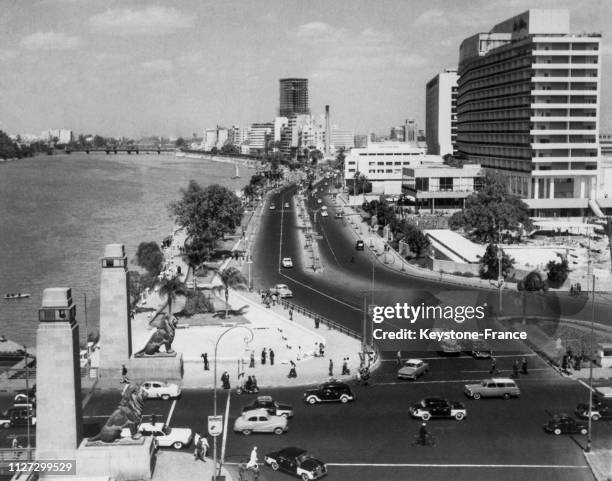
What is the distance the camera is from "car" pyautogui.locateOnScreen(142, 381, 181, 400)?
1380 inches

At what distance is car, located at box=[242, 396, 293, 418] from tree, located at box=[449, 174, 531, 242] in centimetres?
5474

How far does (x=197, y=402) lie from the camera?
34844mm

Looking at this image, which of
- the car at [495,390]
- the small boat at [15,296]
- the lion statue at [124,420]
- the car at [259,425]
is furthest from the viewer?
the small boat at [15,296]

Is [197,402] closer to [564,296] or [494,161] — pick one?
[564,296]

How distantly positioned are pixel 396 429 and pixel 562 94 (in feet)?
277

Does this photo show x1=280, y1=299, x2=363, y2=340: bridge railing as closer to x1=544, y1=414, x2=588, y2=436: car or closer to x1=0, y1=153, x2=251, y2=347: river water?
x1=0, y1=153, x2=251, y2=347: river water

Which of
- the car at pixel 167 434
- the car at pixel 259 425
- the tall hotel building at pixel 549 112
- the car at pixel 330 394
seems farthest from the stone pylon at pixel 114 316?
the tall hotel building at pixel 549 112

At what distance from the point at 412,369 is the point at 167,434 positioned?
1360 centimetres

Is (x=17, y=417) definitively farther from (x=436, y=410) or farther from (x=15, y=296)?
(x=15, y=296)

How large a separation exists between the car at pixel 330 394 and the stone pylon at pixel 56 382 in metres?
11.3

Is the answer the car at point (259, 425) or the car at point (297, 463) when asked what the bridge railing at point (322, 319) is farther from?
the car at point (297, 463)

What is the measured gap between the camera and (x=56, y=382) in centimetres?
2669

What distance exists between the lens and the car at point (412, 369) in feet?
126

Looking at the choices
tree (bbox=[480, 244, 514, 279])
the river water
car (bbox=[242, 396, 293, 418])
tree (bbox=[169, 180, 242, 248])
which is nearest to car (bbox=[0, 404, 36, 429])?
car (bbox=[242, 396, 293, 418])
